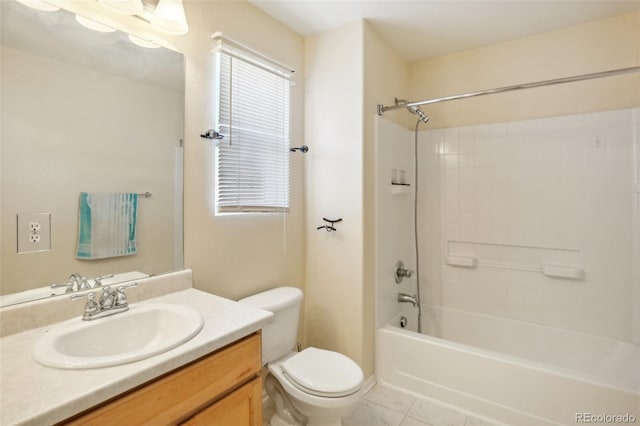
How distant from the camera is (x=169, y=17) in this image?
136 centimetres

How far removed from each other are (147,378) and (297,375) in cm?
88

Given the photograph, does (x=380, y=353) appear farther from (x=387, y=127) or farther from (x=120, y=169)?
(x=120, y=169)

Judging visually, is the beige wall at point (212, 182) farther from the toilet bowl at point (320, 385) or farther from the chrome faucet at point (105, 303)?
the toilet bowl at point (320, 385)

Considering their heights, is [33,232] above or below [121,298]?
above

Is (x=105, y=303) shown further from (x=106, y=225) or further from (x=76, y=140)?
(x=76, y=140)

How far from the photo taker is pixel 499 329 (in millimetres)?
2465

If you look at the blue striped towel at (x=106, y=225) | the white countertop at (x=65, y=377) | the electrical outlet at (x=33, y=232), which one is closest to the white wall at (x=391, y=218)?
the white countertop at (x=65, y=377)

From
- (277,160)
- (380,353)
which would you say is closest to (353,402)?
(380,353)

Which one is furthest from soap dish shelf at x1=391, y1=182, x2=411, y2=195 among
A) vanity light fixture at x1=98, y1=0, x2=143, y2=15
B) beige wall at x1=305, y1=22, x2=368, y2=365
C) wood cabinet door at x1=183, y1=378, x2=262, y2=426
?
vanity light fixture at x1=98, y1=0, x2=143, y2=15

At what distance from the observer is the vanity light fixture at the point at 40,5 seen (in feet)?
3.75

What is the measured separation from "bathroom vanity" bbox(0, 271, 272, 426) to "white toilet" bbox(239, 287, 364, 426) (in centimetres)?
37

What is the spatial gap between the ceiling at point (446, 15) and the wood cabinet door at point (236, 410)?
2057mm

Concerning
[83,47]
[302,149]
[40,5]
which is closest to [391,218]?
[302,149]

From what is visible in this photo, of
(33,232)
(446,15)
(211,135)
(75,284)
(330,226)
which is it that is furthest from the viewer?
(330,226)
